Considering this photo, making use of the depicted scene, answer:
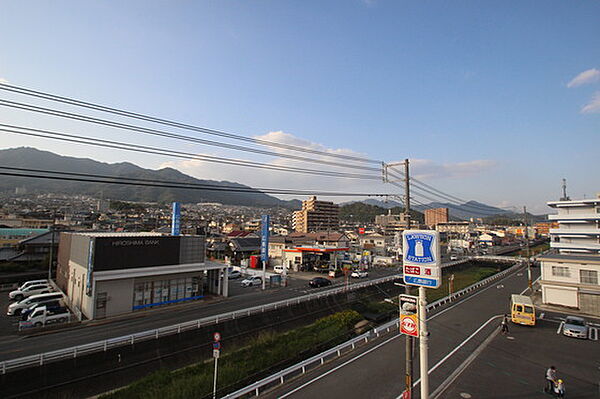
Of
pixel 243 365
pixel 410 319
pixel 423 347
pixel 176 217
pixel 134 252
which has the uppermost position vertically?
pixel 176 217

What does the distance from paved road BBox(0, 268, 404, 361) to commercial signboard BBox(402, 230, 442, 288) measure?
62.5 ft

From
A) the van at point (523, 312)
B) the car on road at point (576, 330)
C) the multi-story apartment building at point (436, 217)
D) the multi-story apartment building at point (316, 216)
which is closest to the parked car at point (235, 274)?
the van at point (523, 312)

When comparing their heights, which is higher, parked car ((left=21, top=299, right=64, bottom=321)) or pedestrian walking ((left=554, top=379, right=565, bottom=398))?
pedestrian walking ((left=554, top=379, right=565, bottom=398))

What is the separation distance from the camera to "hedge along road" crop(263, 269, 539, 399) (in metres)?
11.1

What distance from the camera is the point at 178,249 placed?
86.9ft

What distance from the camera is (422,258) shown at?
773cm

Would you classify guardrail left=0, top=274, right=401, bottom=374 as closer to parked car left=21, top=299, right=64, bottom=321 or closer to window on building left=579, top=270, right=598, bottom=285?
parked car left=21, top=299, right=64, bottom=321

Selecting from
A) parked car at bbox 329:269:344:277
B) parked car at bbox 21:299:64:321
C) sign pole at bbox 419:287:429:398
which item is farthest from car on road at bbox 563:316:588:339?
parked car at bbox 21:299:64:321

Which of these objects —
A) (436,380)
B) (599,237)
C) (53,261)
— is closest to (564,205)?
(599,237)

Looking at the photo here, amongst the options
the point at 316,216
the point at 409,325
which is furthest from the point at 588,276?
the point at 316,216

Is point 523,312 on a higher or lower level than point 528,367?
higher

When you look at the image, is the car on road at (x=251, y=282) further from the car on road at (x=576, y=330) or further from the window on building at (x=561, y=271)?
the window on building at (x=561, y=271)

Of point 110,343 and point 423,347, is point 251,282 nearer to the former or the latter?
point 110,343

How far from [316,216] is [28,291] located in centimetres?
10367
